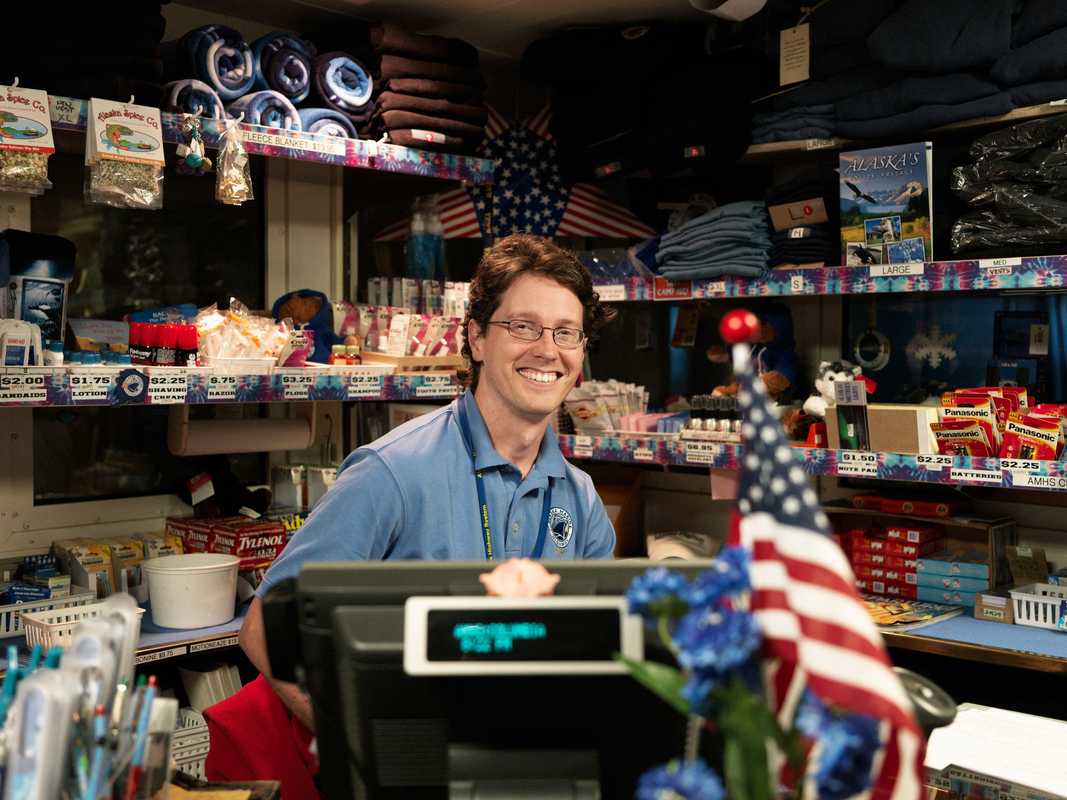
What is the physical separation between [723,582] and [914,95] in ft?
9.95

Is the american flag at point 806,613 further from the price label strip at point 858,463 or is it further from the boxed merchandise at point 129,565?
the boxed merchandise at point 129,565

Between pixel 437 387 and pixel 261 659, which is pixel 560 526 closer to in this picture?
pixel 261 659

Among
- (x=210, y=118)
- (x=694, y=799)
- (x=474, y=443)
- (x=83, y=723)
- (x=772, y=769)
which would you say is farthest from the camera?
(x=210, y=118)

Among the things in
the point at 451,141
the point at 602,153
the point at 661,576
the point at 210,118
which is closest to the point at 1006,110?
the point at 602,153

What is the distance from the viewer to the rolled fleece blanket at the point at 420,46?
12.7ft

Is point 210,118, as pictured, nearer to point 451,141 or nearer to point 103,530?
point 451,141

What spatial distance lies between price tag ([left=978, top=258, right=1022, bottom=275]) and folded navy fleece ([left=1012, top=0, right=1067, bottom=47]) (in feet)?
2.24

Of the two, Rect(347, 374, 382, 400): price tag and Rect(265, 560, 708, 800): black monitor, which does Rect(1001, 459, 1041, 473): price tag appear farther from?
Rect(265, 560, 708, 800): black monitor

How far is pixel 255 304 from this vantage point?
13.8ft

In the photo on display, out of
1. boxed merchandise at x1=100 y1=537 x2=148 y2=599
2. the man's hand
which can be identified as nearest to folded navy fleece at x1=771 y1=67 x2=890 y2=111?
boxed merchandise at x1=100 y1=537 x2=148 y2=599

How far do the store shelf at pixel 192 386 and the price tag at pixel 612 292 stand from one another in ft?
2.37

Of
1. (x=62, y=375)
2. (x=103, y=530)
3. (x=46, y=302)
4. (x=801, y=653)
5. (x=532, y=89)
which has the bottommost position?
(x=103, y=530)

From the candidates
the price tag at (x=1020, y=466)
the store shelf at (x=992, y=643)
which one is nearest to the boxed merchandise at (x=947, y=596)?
the store shelf at (x=992, y=643)

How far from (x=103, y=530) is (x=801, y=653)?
10.9ft
